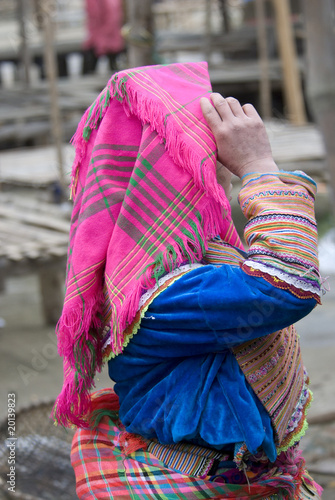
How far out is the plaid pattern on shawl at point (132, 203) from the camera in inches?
55.4

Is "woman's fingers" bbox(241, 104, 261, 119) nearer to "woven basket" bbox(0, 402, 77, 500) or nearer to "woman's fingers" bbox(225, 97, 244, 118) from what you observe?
"woman's fingers" bbox(225, 97, 244, 118)

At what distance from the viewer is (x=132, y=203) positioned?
142 cm

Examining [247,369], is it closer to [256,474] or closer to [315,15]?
[256,474]

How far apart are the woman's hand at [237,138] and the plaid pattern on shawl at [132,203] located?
0.03 meters

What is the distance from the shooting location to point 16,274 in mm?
3842

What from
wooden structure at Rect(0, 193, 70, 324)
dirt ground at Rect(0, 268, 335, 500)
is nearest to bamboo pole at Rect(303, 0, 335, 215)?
dirt ground at Rect(0, 268, 335, 500)

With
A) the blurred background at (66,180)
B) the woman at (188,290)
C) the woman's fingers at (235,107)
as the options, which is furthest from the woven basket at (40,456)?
the woman's fingers at (235,107)

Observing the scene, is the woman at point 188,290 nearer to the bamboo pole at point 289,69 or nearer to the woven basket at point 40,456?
the woven basket at point 40,456

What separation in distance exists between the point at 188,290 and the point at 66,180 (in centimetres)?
359

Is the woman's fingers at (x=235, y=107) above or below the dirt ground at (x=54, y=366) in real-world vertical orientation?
above

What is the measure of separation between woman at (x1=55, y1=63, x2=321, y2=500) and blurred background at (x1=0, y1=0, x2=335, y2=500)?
0.19m

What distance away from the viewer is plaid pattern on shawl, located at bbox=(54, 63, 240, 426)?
1.41 meters

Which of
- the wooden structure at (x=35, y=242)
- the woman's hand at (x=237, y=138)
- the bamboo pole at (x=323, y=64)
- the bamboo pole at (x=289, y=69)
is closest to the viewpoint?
the woman's hand at (x=237, y=138)

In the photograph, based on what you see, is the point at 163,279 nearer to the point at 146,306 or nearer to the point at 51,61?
the point at 146,306
